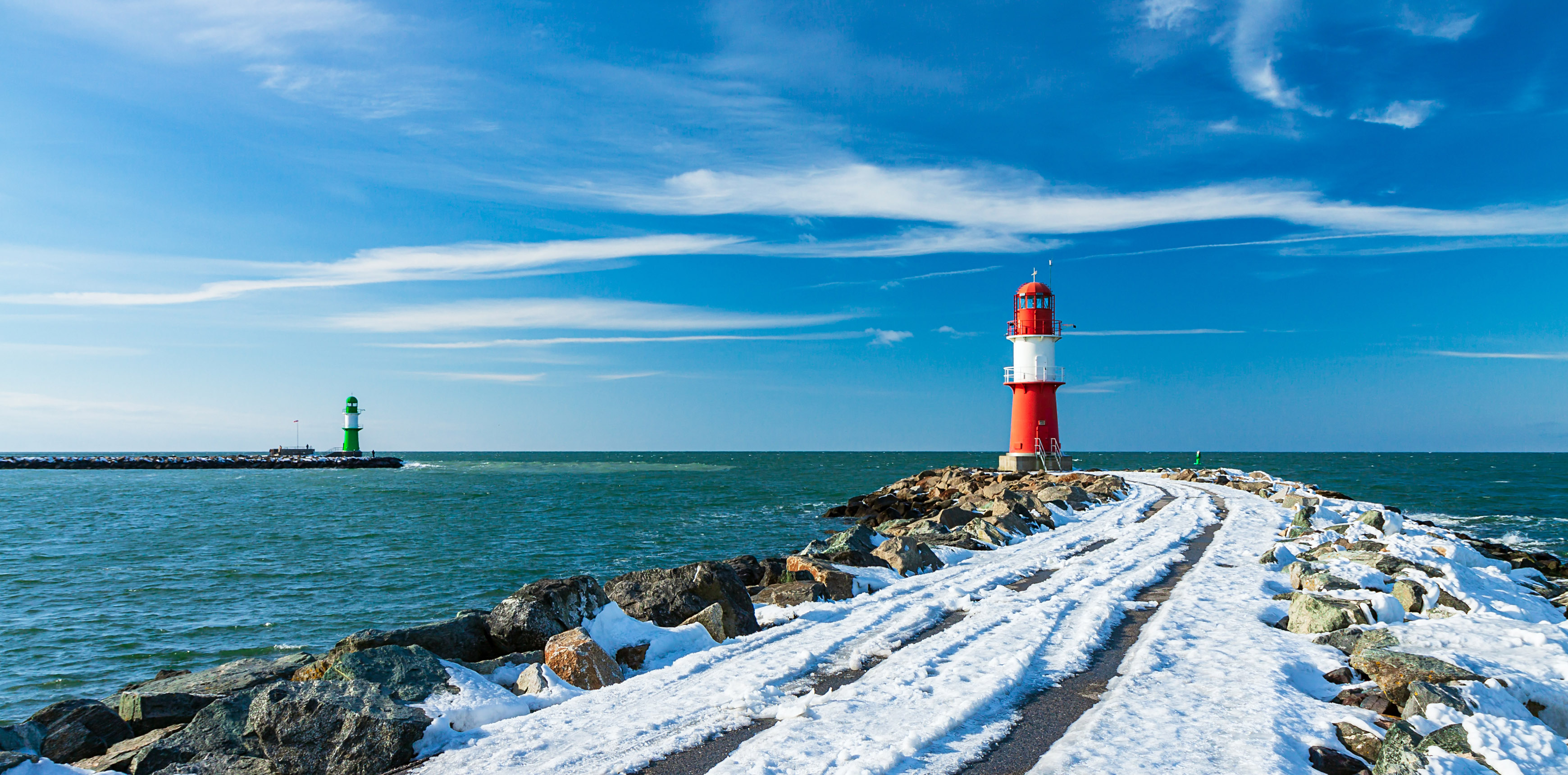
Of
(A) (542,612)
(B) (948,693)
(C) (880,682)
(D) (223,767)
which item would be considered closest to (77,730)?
(D) (223,767)

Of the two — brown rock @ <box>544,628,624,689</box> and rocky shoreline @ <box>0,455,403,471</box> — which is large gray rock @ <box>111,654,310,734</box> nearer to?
brown rock @ <box>544,628,624,689</box>

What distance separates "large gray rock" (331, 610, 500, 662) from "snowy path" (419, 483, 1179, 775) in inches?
76.7

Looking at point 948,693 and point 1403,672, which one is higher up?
point 1403,672

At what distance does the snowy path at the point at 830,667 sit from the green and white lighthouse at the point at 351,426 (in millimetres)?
92992

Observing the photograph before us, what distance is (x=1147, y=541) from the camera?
14547mm

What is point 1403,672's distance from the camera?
5797mm

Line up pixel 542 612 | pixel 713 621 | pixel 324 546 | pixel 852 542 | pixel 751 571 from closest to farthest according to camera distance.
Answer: pixel 542 612 < pixel 713 621 < pixel 751 571 < pixel 852 542 < pixel 324 546

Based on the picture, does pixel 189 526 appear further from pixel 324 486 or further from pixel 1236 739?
pixel 1236 739

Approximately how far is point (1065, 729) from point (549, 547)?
19.7 meters

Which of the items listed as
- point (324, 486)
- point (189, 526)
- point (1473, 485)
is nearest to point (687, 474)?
point (324, 486)

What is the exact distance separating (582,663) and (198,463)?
105276 mm

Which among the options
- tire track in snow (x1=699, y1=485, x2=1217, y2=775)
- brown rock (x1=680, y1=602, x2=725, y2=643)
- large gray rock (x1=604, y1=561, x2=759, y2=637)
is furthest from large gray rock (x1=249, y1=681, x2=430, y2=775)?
large gray rock (x1=604, y1=561, x2=759, y2=637)

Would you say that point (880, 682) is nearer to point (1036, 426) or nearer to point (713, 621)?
point (713, 621)

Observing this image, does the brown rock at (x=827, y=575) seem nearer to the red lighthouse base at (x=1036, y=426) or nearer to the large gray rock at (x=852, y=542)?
the large gray rock at (x=852, y=542)
